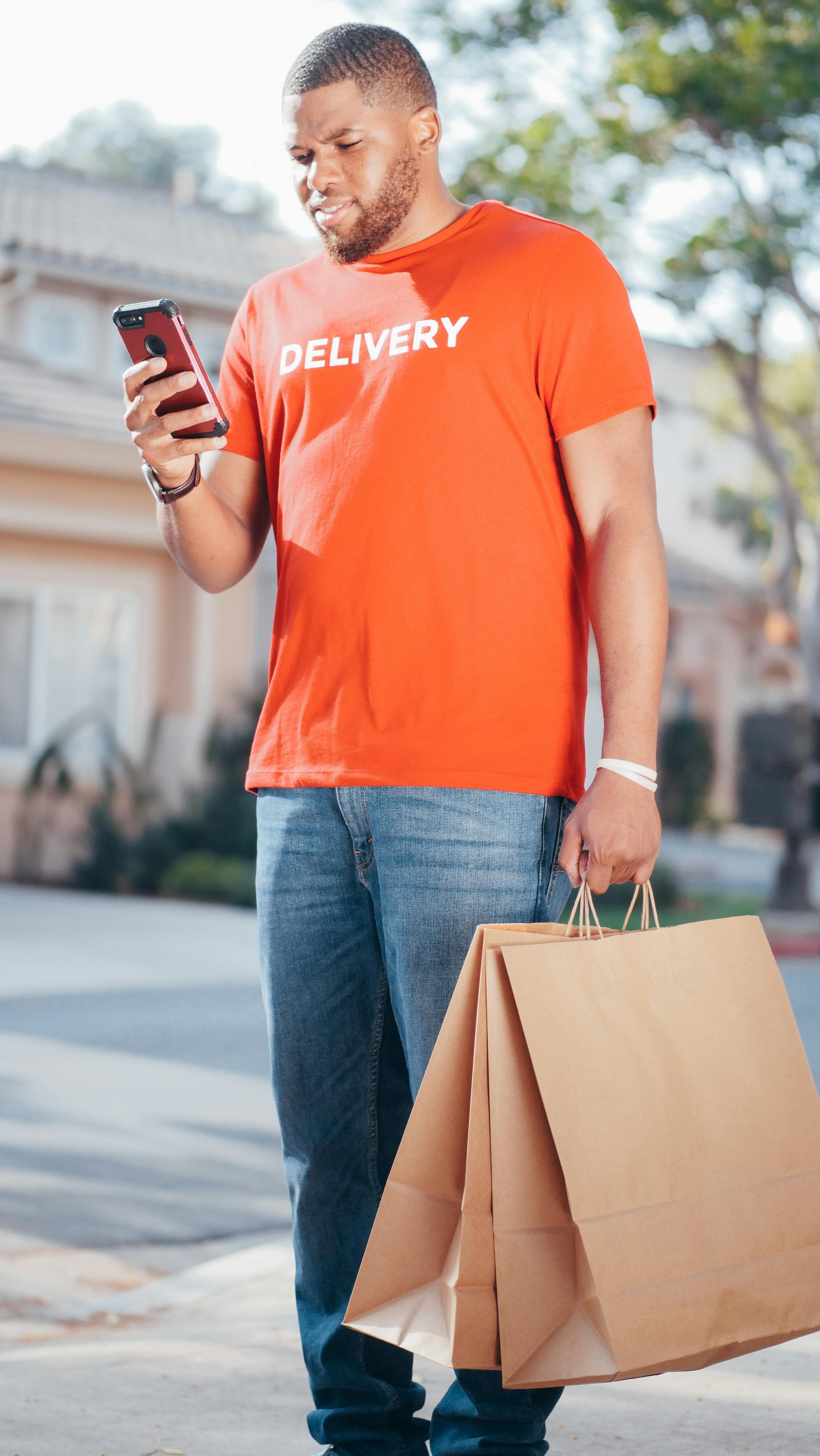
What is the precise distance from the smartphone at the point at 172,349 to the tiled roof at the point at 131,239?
18.0 meters

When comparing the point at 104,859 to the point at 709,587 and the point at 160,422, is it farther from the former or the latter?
the point at 709,587

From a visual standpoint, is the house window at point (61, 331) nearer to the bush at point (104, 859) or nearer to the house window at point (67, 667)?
the house window at point (67, 667)

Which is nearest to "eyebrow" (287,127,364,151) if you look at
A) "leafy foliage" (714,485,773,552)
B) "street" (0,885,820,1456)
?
"street" (0,885,820,1456)

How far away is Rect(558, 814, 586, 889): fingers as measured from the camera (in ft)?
6.96

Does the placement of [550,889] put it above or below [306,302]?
below

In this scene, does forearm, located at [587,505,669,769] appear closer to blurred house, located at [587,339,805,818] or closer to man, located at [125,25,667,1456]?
man, located at [125,25,667,1456]

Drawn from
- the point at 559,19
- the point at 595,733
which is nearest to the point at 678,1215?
the point at 595,733

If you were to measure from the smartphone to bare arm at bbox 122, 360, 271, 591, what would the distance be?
0.01 meters

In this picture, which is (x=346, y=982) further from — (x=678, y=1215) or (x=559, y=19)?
(x=559, y=19)

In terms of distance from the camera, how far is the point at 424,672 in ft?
7.29

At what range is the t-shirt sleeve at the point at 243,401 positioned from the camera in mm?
2539

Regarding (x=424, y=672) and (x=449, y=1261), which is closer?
(x=449, y=1261)

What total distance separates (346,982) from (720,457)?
118 feet

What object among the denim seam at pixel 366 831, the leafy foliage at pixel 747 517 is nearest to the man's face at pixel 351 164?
the denim seam at pixel 366 831
